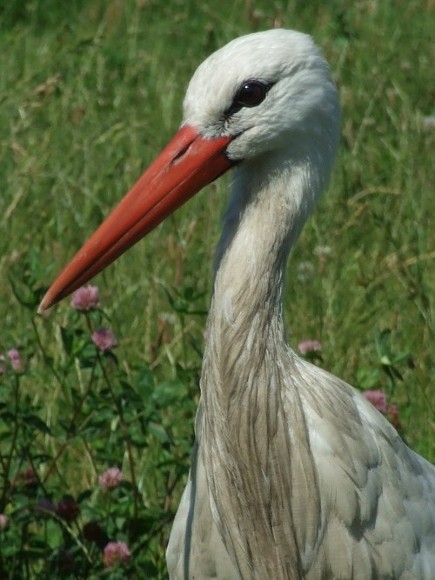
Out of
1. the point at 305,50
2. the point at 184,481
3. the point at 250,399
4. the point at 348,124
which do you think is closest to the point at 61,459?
the point at 184,481

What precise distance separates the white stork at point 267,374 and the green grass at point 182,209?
0.61m

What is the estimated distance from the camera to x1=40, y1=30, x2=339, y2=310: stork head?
2.95 meters

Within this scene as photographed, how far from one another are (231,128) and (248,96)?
0.24 feet

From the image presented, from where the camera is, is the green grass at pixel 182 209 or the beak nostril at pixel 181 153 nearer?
the beak nostril at pixel 181 153

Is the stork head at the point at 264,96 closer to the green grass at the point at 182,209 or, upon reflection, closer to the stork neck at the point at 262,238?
the stork neck at the point at 262,238

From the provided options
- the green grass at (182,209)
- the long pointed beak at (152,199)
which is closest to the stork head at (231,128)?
the long pointed beak at (152,199)

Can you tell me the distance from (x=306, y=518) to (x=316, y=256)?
7.65 feet

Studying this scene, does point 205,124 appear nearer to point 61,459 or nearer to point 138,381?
point 138,381

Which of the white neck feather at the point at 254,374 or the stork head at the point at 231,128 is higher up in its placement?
the stork head at the point at 231,128

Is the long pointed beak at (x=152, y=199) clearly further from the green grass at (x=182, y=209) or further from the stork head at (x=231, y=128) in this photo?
the green grass at (x=182, y=209)

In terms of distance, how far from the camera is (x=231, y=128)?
118 inches

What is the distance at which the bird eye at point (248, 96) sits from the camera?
2957 millimetres

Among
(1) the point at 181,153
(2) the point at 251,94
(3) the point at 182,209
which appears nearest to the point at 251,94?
(2) the point at 251,94

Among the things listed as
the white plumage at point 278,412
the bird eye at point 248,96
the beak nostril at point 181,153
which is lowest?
the white plumage at point 278,412
